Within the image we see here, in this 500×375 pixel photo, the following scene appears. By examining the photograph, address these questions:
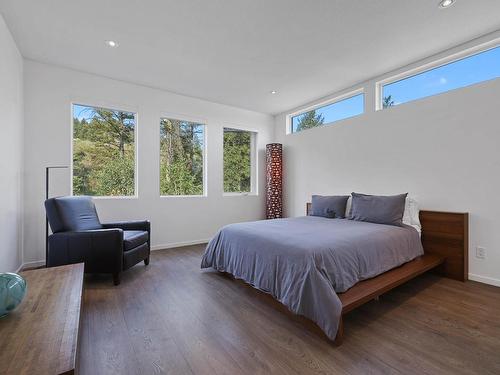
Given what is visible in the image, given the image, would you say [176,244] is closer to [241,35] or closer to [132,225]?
[132,225]

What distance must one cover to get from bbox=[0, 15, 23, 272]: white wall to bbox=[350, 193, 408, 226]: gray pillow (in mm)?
4142

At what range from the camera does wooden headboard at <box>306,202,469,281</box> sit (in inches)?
111

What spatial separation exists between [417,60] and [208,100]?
11.1ft

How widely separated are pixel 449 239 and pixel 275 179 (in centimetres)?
310

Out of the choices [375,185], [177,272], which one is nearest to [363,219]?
[375,185]

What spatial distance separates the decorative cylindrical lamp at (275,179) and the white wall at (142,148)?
1.03 ft

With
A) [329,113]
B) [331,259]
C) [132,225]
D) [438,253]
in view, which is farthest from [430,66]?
[132,225]

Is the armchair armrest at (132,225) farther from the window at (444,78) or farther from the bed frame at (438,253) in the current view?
the window at (444,78)

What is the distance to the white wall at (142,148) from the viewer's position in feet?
10.7

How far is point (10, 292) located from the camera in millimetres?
1306

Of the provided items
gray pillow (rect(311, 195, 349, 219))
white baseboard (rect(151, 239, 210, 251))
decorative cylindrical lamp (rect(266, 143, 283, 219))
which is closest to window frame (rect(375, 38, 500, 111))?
gray pillow (rect(311, 195, 349, 219))

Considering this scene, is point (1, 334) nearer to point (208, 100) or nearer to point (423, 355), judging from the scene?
point (423, 355)

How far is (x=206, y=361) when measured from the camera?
153 cm

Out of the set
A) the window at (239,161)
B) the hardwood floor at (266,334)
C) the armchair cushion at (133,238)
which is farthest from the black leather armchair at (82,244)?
the window at (239,161)
